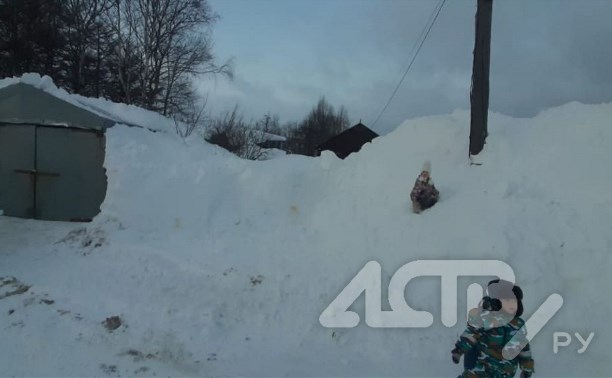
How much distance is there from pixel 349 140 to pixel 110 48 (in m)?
15.6

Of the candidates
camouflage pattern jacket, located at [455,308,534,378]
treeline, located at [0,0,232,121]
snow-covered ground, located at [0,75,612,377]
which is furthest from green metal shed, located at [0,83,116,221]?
treeline, located at [0,0,232,121]

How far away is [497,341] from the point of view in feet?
12.2

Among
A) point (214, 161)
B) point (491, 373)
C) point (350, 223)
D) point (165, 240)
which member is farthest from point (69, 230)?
point (491, 373)

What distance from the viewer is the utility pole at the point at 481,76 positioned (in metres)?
8.68

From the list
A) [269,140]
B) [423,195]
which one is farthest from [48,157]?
[269,140]

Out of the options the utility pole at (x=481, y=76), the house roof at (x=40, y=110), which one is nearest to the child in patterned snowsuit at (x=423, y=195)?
the utility pole at (x=481, y=76)

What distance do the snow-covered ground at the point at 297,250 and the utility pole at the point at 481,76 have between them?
0.33m

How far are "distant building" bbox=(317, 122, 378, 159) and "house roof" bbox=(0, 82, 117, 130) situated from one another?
2286cm

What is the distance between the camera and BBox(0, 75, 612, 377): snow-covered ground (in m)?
5.63

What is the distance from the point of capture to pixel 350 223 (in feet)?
28.4

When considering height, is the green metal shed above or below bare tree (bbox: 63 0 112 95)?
below

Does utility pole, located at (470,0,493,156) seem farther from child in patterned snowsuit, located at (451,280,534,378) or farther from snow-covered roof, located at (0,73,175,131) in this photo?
snow-covered roof, located at (0,73,175,131)

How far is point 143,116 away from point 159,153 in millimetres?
2631

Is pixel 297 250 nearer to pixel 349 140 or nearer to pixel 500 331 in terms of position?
pixel 500 331
